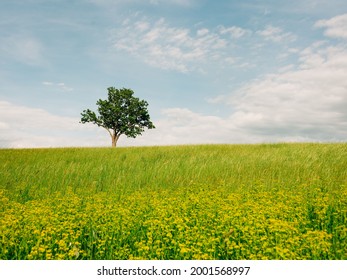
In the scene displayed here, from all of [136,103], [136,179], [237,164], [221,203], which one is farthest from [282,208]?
[136,103]

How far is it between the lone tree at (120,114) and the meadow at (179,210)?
72.1 ft

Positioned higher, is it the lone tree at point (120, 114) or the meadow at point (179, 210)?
the lone tree at point (120, 114)

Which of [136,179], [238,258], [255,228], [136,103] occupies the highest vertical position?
[136,103]

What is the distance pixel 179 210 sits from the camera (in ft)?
19.8

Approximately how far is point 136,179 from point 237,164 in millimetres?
4304

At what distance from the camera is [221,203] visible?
686cm

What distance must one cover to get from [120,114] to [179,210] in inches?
1351

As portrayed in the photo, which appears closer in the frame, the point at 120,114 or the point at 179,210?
the point at 179,210

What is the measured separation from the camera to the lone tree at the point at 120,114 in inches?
1549

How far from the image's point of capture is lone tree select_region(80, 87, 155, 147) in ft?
129

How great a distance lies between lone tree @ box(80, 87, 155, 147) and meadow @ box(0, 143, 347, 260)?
72.1ft

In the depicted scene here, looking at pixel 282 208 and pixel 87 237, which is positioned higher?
pixel 282 208

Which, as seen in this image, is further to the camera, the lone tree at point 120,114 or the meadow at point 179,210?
the lone tree at point 120,114
